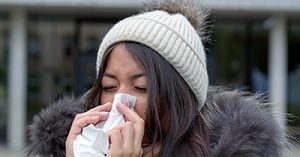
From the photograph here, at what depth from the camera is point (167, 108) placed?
1.82m

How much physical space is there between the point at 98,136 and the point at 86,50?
1151 centimetres

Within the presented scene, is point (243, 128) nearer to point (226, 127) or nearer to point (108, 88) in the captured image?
point (226, 127)

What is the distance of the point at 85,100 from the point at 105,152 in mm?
484

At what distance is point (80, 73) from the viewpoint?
1316cm

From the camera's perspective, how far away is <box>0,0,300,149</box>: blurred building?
12.0 m

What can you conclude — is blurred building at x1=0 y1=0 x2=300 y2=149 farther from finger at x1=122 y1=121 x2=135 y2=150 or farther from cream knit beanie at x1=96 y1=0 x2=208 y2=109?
finger at x1=122 y1=121 x2=135 y2=150

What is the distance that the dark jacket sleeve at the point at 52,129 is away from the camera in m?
2.13

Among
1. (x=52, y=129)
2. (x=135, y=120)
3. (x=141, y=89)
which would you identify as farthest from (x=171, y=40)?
(x=52, y=129)

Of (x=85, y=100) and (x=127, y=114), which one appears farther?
(x=85, y=100)

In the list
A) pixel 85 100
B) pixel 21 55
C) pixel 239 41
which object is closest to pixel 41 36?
pixel 21 55

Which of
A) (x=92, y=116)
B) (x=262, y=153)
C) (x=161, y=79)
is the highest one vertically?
(x=161, y=79)

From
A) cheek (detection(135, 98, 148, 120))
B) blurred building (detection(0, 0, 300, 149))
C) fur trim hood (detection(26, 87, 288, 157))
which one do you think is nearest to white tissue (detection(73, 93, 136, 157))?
cheek (detection(135, 98, 148, 120))

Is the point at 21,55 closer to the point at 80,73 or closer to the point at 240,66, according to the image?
the point at 80,73

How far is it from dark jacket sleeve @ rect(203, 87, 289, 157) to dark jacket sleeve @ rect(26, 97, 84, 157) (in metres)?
0.53
